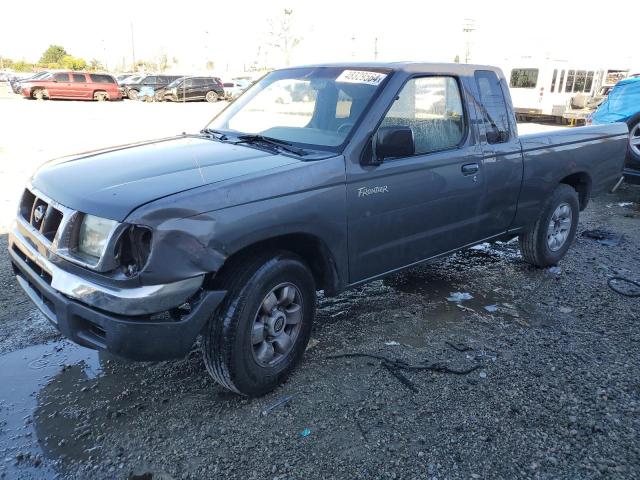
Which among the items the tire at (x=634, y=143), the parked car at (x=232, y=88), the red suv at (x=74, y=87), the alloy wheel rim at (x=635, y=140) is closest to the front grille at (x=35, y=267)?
the tire at (x=634, y=143)

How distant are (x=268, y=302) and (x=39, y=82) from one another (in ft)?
101

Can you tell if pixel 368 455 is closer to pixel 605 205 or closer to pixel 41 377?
pixel 41 377

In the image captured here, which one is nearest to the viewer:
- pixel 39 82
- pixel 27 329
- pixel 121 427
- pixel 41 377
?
pixel 121 427

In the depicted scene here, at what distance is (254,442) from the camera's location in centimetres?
276

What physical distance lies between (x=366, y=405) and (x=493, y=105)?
8.87ft

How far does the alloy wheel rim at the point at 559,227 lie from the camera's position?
5262 millimetres

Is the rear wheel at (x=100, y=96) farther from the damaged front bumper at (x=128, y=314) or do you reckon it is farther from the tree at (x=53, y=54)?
the tree at (x=53, y=54)

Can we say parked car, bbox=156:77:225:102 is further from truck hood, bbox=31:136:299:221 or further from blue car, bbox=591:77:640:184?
truck hood, bbox=31:136:299:221

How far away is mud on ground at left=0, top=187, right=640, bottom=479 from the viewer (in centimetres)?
262

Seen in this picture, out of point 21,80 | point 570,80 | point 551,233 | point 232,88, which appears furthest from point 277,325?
point 21,80

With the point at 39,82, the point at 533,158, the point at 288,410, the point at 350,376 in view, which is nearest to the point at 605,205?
the point at 533,158

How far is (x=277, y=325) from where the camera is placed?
3107 millimetres

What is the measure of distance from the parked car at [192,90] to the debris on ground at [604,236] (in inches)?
1088

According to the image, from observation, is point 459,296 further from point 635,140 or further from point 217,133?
point 635,140
